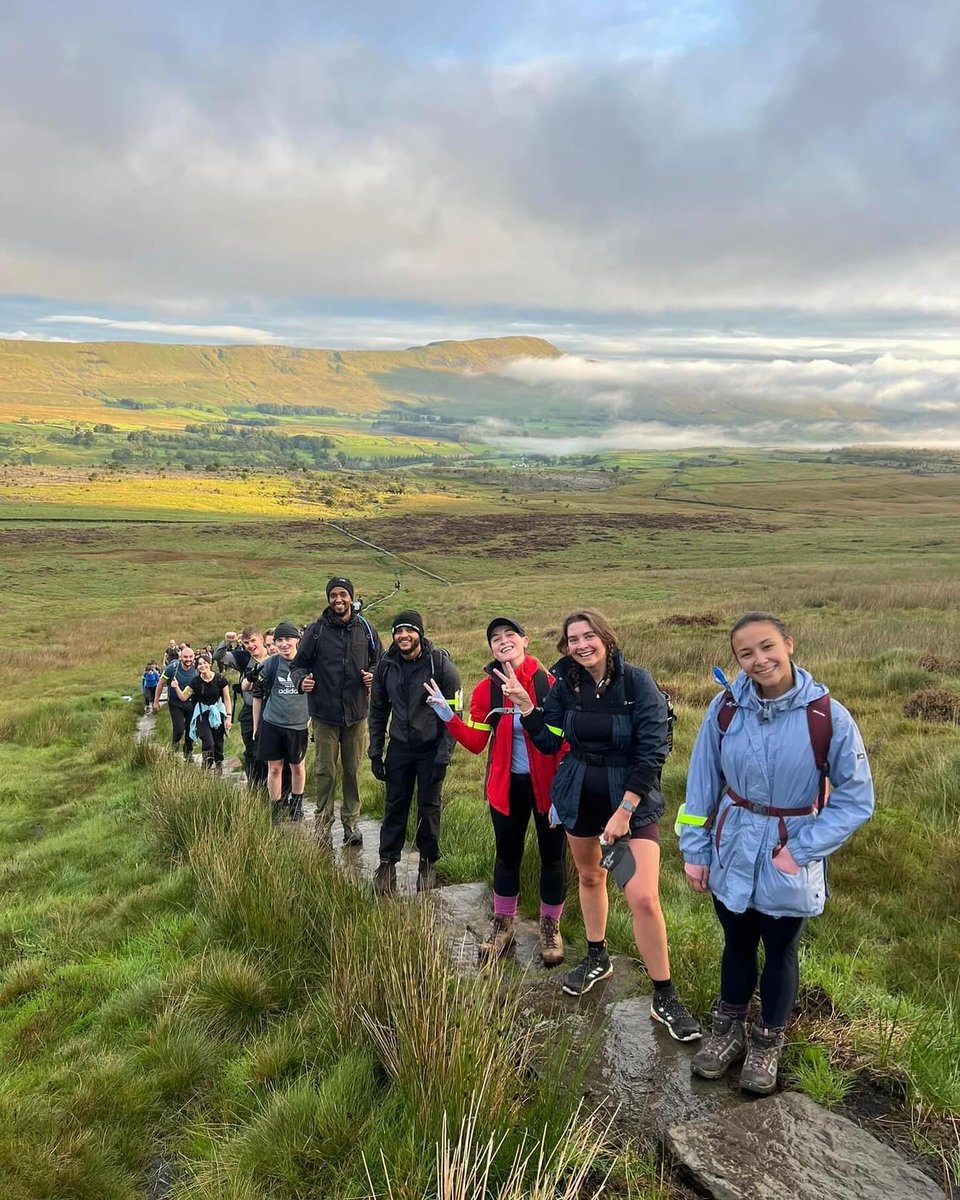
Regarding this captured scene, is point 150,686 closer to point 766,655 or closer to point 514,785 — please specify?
point 514,785

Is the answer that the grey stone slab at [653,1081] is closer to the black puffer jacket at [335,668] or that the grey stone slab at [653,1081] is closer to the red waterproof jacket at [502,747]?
the red waterproof jacket at [502,747]

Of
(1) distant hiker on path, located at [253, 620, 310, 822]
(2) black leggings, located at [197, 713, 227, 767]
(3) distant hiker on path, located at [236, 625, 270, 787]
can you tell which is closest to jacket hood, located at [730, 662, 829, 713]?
A: (1) distant hiker on path, located at [253, 620, 310, 822]

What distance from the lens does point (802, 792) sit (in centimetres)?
292

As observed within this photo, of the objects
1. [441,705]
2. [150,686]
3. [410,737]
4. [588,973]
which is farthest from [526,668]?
[150,686]

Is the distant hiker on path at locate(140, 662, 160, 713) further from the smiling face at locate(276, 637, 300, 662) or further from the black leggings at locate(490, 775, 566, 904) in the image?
the black leggings at locate(490, 775, 566, 904)

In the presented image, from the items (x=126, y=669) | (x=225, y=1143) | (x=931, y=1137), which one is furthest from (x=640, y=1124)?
(x=126, y=669)

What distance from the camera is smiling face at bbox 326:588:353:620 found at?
6559 mm

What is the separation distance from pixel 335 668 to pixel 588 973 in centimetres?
363

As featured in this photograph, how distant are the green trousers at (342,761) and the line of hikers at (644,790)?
990 millimetres

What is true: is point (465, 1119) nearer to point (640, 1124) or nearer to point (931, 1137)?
point (640, 1124)

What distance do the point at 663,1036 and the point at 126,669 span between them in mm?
21893


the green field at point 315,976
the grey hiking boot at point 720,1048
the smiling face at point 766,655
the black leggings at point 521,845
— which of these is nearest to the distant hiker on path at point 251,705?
the green field at point 315,976

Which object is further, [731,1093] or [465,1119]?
[731,1093]

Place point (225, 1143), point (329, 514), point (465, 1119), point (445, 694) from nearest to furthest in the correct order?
point (465, 1119), point (225, 1143), point (445, 694), point (329, 514)
